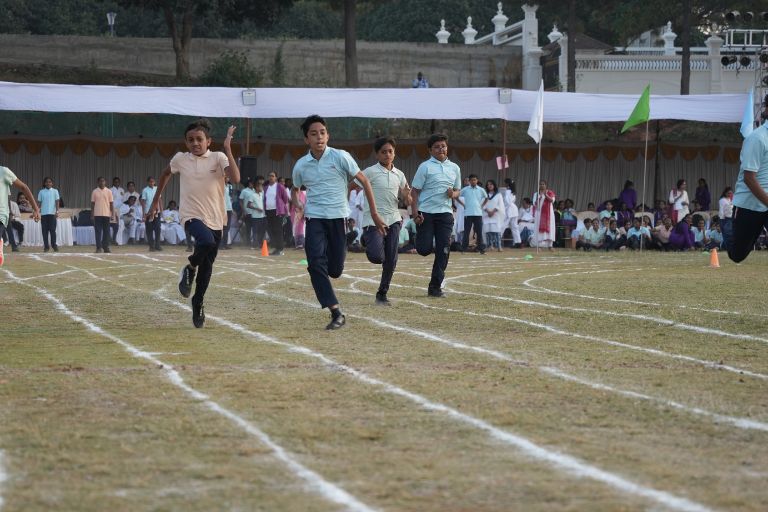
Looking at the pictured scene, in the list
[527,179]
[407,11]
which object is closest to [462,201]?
[527,179]

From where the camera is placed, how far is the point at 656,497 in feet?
16.6

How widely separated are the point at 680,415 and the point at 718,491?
1753mm

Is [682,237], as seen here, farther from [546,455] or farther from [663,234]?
[546,455]

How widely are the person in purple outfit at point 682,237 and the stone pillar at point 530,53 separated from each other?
2137 cm

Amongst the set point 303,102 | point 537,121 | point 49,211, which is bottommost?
point 49,211

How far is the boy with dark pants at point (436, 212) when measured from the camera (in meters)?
15.1

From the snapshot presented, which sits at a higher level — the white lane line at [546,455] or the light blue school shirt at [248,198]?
the light blue school shirt at [248,198]

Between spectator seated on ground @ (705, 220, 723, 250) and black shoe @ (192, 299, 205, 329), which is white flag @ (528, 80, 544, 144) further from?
black shoe @ (192, 299, 205, 329)

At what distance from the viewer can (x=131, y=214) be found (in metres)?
32.1

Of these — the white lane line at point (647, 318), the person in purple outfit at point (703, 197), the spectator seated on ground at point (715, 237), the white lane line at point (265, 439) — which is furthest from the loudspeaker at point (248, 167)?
the white lane line at point (265, 439)

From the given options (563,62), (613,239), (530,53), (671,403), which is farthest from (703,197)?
(671,403)

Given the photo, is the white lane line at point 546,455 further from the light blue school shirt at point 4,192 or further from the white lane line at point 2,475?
the light blue school shirt at point 4,192

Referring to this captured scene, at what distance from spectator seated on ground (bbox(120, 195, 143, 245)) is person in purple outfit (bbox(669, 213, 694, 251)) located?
41.2 ft

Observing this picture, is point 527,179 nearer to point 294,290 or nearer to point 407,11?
point 294,290
